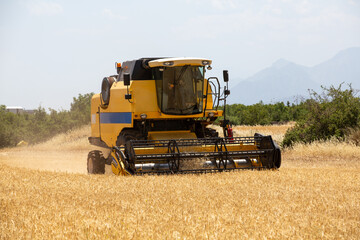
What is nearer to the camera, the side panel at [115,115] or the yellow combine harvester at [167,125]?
the yellow combine harvester at [167,125]

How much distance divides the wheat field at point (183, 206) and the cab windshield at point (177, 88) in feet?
7.95

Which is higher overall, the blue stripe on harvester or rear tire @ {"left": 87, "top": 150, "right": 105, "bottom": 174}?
the blue stripe on harvester

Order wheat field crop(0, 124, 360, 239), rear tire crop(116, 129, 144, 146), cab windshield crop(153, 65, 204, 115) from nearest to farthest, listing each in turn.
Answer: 1. wheat field crop(0, 124, 360, 239)
2. rear tire crop(116, 129, 144, 146)
3. cab windshield crop(153, 65, 204, 115)

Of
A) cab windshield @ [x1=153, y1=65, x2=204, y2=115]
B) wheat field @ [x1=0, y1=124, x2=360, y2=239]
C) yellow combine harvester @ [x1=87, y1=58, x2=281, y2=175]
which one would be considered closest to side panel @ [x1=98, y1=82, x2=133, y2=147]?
yellow combine harvester @ [x1=87, y1=58, x2=281, y2=175]

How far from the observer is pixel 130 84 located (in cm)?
1115

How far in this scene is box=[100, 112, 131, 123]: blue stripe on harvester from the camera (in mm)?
11086

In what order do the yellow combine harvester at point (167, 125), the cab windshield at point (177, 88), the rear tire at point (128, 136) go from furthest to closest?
the cab windshield at point (177, 88), the rear tire at point (128, 136), the yellow combine harvester at point (167, 125)

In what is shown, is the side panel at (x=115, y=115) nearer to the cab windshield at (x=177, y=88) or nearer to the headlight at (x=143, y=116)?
the headlight at (x=143, y=116)

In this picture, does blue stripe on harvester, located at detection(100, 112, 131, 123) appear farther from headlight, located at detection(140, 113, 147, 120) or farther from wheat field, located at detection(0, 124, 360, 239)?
wheat field, located at detection(0, 124, 360, 239)

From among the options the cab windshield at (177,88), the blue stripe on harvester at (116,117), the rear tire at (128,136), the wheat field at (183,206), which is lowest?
the wheat field at (183,206)

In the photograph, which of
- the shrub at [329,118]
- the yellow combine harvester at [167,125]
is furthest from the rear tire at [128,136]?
the shrub at [329,118]

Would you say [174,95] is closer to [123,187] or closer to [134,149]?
[134,149]

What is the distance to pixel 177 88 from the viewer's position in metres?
11.3

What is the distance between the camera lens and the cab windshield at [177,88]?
11.2 meters
